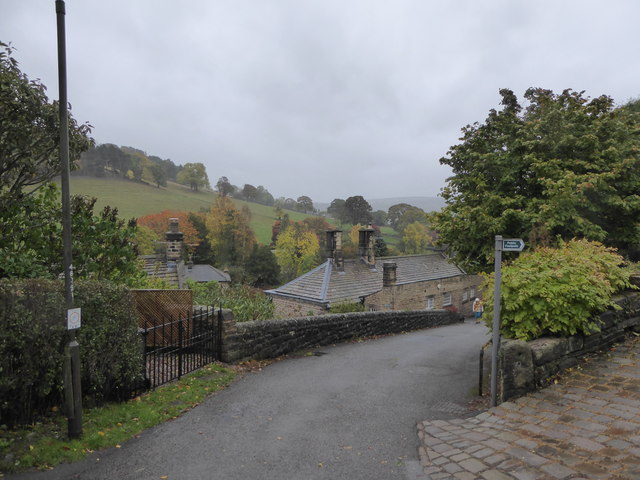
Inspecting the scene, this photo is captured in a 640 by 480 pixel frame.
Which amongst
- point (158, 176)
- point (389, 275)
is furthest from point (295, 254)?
point (158, 176)

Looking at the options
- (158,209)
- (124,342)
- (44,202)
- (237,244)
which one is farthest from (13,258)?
(158,209)

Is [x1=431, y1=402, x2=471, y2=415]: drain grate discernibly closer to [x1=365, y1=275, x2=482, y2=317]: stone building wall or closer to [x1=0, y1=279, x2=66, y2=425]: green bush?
[x1=0, y1=279, x2=66, y2=425]: green bush

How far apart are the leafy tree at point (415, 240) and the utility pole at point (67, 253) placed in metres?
77.4

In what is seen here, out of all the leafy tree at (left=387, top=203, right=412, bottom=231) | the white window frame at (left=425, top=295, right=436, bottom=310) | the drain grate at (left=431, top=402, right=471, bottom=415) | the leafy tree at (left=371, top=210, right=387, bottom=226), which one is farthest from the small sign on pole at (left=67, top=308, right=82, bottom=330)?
the leafy tree at (left=371, top=210, right=387, bottom=226)

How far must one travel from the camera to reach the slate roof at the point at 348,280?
26.0 meters

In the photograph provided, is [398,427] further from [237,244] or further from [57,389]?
[237,244]

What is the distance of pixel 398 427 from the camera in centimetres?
564

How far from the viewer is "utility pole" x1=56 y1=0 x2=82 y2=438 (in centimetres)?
480

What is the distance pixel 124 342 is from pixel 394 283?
952 inches

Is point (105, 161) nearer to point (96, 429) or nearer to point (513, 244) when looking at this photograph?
point (96, 429)

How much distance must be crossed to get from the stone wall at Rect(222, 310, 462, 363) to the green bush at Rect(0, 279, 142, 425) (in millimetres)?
2785

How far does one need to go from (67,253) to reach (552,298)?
6740 mm

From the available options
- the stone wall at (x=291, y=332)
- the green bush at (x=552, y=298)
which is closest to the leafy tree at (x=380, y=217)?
the stone wall at (x=291, y=332)

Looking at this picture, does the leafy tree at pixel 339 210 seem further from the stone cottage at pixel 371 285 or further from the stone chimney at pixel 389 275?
the stone chimney at pixel 389 275
